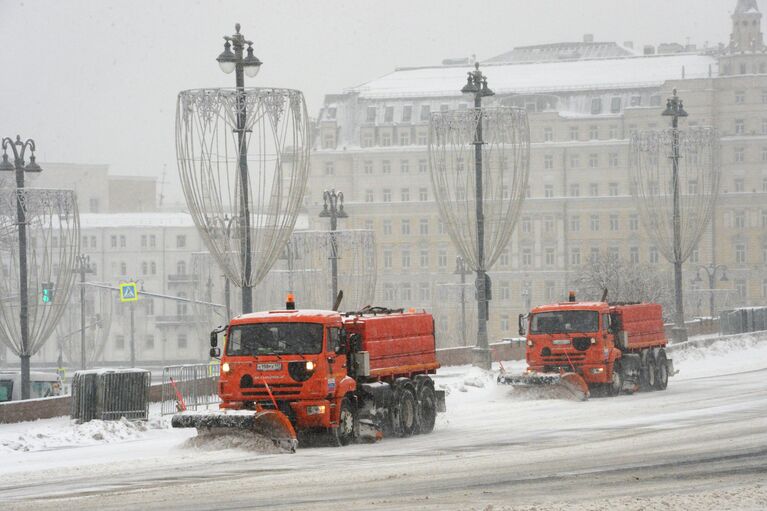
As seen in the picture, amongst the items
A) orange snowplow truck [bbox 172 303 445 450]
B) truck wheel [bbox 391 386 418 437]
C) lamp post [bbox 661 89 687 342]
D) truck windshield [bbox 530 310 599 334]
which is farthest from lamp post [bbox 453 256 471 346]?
orange snowplow truck [bbox 172 303 445 450]

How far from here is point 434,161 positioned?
44.0m

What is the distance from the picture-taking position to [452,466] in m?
20.0

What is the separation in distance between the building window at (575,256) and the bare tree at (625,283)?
15281mm

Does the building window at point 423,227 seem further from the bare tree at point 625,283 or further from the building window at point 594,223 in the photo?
the bare tree at point 625,283

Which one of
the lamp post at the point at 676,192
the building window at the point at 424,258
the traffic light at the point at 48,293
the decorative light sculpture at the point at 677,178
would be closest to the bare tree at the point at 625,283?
the building window at the point at 424,258

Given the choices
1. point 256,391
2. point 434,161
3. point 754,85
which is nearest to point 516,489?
point 256,391

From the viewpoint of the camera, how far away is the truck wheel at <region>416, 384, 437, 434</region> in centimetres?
2677

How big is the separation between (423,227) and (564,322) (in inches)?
3719

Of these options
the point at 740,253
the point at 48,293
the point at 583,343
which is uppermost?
the point at 740,253

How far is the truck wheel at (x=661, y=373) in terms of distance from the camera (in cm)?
3775

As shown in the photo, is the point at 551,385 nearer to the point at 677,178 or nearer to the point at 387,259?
the point at 677,178

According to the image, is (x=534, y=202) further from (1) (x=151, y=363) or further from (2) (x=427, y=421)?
(2) (x=427, y=421)

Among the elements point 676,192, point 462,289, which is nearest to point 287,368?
point 676,192

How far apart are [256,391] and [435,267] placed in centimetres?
10489
